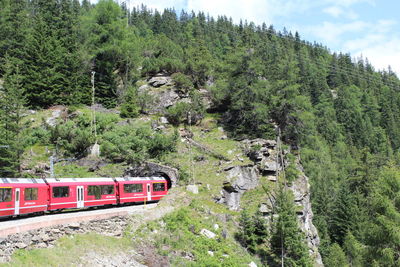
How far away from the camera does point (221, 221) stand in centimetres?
3023

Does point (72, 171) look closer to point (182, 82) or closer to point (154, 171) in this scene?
point (154, 171)

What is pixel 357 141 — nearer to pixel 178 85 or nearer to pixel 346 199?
pixel 346 199

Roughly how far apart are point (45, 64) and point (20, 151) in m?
19.5

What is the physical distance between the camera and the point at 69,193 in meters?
26.4

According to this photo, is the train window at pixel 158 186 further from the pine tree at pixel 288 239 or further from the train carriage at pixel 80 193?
the pine tree at pixel 288 239

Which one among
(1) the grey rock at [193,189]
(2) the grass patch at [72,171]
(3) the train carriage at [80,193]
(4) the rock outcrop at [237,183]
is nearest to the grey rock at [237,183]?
(4) the rock outcrop at [237,183]

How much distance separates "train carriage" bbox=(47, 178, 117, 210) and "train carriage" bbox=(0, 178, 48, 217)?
2.53 feet

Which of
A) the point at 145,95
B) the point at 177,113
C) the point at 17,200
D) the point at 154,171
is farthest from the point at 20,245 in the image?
the point at 145,95

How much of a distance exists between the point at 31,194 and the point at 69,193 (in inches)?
132

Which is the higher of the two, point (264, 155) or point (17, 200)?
point (264, 155)

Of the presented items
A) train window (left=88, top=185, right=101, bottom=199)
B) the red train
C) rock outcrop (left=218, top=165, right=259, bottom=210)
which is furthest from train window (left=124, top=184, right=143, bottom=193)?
rock outcrop (left=218, top=165, right=259, bottom=210)

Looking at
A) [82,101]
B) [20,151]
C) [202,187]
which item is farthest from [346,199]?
[20,151]

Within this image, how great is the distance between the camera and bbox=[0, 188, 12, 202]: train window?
835 inches

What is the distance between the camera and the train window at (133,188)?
3195 centimetres
